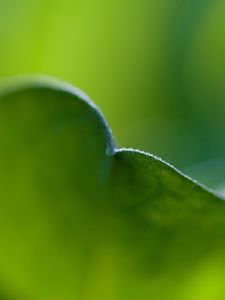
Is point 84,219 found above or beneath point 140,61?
beneath

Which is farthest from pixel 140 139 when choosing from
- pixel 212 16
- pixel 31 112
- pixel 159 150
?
pixel 31 112

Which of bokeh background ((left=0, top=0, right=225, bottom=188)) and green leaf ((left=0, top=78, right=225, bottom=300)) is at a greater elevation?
bokeh background ((left=0, top=0, right=225, bottom=188))

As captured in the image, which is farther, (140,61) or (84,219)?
(140,61)

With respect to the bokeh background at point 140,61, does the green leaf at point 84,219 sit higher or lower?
lower

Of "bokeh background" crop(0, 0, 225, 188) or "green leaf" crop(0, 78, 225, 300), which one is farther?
"bokeh background" crop(0, 0, 225, 188)
